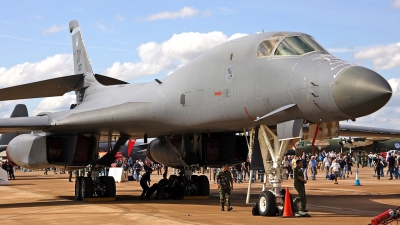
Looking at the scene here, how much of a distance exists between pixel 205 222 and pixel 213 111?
2959 millimetres

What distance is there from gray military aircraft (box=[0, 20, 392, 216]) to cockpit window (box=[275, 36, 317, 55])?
2cm

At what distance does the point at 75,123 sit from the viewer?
715 inches

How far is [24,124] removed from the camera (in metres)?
18.3

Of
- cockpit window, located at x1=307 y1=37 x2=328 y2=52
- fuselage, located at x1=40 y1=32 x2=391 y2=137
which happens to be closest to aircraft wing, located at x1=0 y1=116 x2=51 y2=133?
fuselage, located at x1=40 y1=32 x2=391 y2=137

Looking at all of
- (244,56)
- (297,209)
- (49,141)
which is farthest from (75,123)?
(297,209)

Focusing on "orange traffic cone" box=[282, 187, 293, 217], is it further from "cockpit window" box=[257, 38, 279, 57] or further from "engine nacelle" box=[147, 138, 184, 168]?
"engine nacelle" box=[147, 138, 184, 168]

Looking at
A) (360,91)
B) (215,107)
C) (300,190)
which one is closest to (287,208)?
(300,190)

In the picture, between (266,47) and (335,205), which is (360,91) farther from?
(335,205)

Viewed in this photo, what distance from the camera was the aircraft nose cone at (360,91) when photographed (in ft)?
36.5

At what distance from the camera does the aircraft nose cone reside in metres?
11.1

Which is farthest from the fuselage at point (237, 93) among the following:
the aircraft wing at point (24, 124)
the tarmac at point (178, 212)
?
the tarmac at point (178, 212)

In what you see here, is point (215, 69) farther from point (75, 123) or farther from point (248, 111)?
point (75, 123)

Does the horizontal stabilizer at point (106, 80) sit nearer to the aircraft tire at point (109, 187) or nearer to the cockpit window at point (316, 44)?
the aircraft tire at point (109, 187)

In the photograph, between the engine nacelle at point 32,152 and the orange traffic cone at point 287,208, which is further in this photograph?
the engine nacelle at point 32,152
